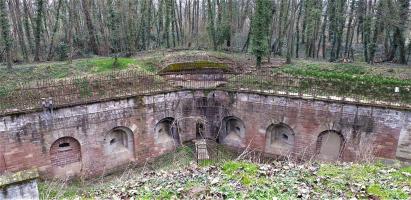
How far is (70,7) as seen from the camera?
79.7 feet

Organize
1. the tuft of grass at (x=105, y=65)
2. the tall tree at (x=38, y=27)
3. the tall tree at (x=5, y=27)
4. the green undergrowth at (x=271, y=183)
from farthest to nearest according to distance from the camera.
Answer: the tall tree at (x=38, y=27) → the tuft of grass at (x=105, y=65) → the tall tree at (x=5, y=27) → the green undergrowth at (x=271, y=183)

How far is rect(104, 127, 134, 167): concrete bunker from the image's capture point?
15.8 metres

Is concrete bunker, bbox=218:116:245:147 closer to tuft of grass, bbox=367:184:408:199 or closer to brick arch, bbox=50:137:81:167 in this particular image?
brick arch, bbox=50:137:81:167

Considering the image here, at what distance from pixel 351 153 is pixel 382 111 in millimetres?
2460

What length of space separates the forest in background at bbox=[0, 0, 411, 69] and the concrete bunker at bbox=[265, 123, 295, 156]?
6591mm

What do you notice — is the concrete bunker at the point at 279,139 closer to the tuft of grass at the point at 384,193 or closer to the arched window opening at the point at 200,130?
the arched window opening at the point at 200,130

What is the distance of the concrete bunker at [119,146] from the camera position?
51.8 feet

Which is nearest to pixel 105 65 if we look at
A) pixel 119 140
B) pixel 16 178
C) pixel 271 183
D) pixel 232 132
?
pixel 119 140

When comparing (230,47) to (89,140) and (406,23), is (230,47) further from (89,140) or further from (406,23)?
(89,140)

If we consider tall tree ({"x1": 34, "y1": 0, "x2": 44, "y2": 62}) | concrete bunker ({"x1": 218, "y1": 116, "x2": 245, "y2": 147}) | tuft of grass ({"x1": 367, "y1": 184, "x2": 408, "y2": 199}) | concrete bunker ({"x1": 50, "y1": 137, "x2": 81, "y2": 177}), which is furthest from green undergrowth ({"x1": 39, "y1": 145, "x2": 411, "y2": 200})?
tall tree ({"x1": 34, "y1": 0, "x2": 44, "y2": 62})

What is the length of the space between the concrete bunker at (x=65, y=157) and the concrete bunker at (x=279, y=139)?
9.74 m

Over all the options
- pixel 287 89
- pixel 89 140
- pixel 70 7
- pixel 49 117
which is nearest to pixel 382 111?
pixel 287 89

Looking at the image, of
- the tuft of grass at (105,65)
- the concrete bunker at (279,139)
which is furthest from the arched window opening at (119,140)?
the concrete bunker at (279,139)

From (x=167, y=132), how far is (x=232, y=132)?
3.77 m
